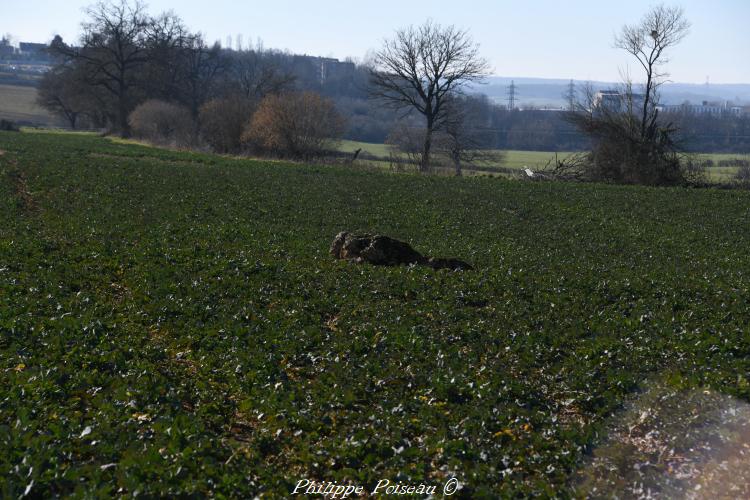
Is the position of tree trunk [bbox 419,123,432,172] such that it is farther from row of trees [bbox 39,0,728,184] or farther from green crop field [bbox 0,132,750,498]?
green crop field [bbox 0,132,750,498]

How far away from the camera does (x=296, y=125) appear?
5416 centimetres

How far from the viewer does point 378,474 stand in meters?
7.55

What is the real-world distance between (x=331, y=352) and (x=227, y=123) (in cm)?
5396

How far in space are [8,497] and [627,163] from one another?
4206cm

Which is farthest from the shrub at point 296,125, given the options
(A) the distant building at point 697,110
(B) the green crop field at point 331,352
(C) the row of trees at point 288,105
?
(B) the green crop field at point 331,352

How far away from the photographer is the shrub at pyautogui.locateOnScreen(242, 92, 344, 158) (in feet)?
177

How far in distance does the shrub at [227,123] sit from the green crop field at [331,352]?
39500 mm

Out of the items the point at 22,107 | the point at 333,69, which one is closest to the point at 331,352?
the point at 22,107

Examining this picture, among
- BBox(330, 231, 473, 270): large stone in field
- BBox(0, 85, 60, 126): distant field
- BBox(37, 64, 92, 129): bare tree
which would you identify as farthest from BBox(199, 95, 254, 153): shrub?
BBox(0, 85, 60, 126): distant field

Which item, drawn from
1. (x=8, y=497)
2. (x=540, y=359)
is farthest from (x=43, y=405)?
(x=540, y=359)

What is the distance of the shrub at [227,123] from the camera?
2447 inches

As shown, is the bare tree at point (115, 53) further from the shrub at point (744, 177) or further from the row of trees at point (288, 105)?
the shrub at point (744, 177)

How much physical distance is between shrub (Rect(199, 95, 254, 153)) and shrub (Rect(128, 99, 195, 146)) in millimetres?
4004

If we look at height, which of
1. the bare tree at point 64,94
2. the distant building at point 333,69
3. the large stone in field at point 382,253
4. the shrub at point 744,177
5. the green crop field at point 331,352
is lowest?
the green crop field at point 331,352
